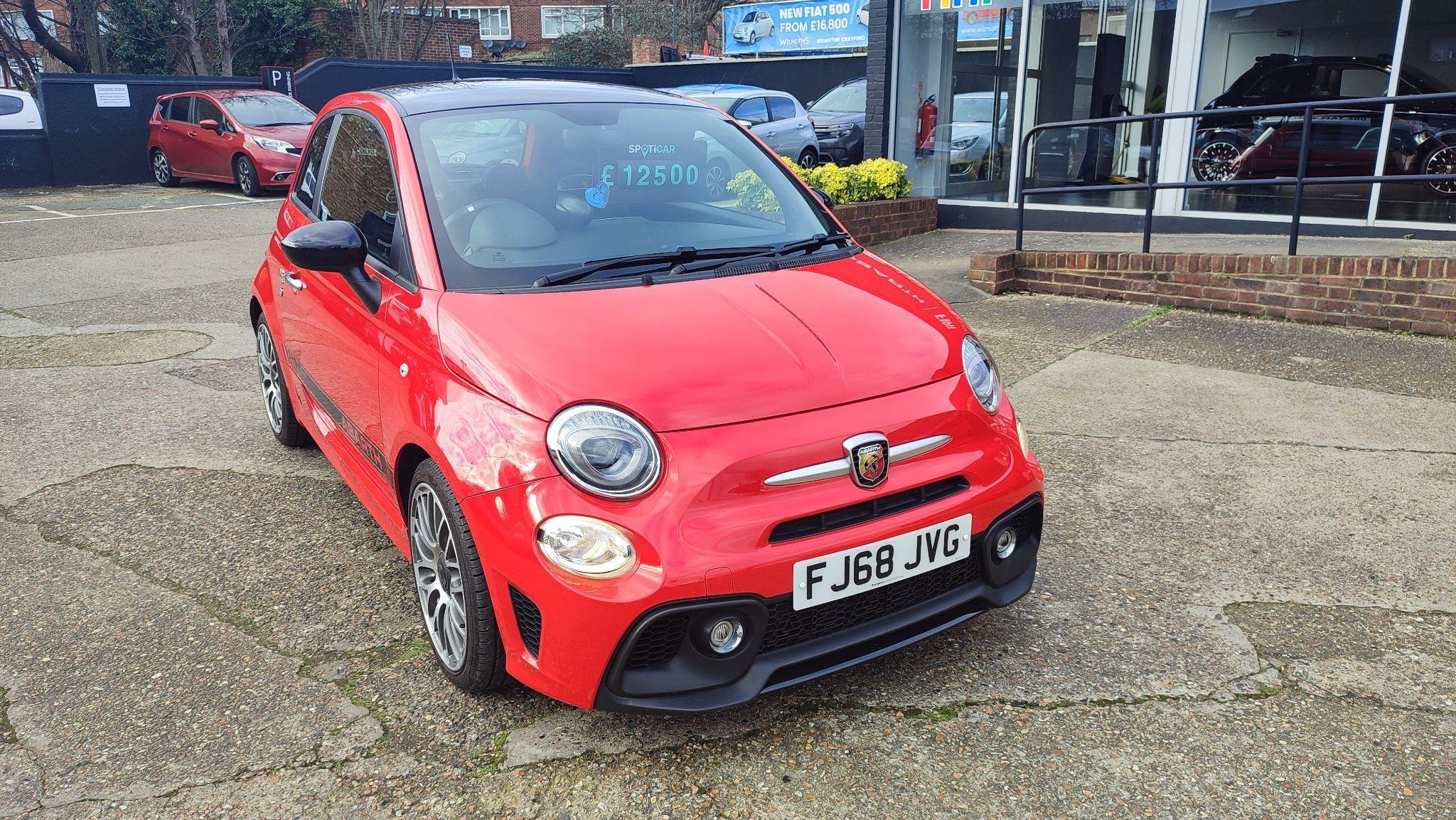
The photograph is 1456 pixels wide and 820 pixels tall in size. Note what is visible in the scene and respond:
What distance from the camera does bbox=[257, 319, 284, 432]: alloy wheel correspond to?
473cm

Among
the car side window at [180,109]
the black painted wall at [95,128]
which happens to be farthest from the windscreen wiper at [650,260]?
the black painted wall at [95,128]

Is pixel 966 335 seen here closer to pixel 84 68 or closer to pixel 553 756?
pixel 553 756

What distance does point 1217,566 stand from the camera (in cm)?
360

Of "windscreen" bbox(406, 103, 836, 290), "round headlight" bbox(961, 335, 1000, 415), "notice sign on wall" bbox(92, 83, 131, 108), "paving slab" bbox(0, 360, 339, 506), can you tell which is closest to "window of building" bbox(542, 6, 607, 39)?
"notice sign on wall" bbox(92, 83, 131, 108)

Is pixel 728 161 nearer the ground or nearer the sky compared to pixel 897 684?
nearer the sky

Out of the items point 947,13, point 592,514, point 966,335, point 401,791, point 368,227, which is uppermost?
point 947,13

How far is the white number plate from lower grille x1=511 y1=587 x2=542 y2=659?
61 centimetres

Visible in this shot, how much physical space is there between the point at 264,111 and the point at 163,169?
2.80 meters

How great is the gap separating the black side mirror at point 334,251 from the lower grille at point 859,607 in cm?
162

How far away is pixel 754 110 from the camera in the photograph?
1731 cm

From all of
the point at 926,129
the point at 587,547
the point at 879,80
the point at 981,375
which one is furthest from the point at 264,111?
the point at 587,547

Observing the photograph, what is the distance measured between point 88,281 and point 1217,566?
9324 mm

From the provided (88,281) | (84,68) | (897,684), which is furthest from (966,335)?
(84,68)

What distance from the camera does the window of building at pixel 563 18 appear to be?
4094 cm
